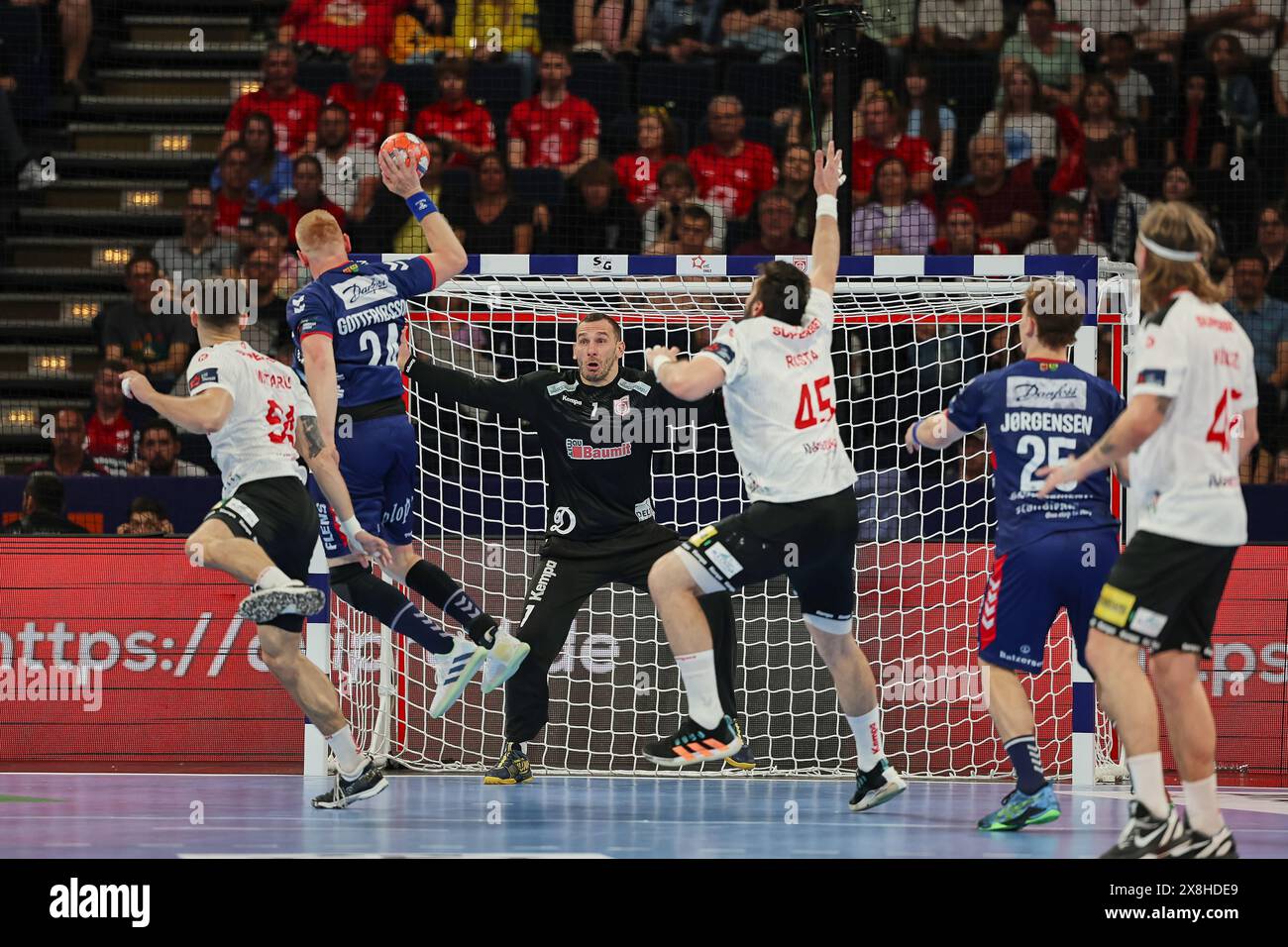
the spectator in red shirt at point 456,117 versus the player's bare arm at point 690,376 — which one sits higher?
the spectator in red shirt at point 456,117

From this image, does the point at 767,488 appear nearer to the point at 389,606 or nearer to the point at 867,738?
the point at 867,738

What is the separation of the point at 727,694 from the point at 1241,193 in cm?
706

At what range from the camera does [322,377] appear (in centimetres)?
767

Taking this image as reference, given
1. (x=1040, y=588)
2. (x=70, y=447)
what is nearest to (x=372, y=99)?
(x=70, y=447)

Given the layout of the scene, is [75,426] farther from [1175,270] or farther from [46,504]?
[1175,270]

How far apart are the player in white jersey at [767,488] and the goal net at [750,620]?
2.24m

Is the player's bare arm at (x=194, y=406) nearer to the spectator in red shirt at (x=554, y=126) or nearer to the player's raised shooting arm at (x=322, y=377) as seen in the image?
the player's raised shooting arm at (x=322, y=377)

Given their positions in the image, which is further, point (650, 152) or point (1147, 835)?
point (650, 152)

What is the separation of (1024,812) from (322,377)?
373 centimetres

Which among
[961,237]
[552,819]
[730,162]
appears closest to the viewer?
[552,819]

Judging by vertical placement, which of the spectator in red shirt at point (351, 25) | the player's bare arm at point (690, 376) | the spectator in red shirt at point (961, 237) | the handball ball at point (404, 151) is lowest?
the player's bare arm at point (690, 376)

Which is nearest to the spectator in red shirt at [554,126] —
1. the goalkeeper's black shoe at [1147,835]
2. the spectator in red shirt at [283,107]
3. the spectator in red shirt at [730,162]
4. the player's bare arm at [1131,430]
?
the spectator in red shirt at [730,162]

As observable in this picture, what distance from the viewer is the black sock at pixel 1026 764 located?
7113mm

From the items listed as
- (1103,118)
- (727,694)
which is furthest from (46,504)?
(1103,118)
